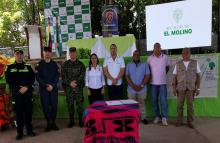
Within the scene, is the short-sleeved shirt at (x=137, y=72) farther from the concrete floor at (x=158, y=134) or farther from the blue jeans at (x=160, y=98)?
the concrete floor at (x=158, y=134)

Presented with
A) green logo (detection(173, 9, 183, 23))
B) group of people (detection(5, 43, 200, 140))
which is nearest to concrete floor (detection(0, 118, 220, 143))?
group of people (detection(5, 43, 200, 140))

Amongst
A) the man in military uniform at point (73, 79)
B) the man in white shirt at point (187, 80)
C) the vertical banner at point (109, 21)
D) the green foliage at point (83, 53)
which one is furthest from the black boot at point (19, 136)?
the vertical banner at point (109, 21)

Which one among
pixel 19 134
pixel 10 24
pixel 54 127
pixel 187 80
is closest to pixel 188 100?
pixel 187 80

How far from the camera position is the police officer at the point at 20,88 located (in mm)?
6805

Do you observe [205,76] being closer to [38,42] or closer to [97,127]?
[97,127]

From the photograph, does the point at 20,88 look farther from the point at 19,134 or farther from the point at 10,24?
the point at 10,24

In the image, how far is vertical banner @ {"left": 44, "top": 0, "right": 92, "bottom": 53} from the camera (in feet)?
38.3

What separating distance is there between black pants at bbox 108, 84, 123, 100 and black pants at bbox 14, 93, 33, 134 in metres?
1.63

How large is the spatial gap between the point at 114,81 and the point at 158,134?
57.7 inches

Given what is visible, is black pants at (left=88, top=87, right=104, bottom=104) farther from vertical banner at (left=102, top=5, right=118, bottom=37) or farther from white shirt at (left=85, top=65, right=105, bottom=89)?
vertical banner at (left=102, top=5, right=118, bottom=37)

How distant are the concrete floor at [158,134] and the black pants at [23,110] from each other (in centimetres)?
23

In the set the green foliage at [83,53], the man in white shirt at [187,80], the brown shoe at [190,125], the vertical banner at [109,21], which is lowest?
the brown shoe at [190,125]

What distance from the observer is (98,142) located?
5.11 meters

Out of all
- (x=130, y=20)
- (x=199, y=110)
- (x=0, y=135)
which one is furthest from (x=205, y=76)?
(x=130, y=20)
